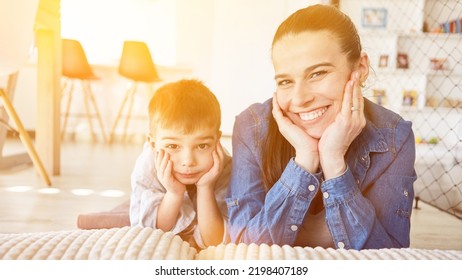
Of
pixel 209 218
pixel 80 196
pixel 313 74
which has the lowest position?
pixel 80 196

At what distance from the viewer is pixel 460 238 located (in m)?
0.85

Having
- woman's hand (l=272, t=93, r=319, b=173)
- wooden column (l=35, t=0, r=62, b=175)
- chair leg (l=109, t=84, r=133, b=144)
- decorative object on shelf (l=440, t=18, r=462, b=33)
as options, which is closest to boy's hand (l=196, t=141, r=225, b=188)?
woman's hand (l=272, t=93, r=319, b=173)

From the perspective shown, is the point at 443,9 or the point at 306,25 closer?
the point at 306,25

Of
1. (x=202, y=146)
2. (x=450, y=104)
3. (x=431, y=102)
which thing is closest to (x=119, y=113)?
(x=202, y=146)

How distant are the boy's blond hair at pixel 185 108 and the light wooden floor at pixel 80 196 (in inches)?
1.9

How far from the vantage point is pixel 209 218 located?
0.61 metres

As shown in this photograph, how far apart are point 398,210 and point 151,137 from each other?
34 cm

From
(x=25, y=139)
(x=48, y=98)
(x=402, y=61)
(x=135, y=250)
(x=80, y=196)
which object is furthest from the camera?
(x=402, y=61)

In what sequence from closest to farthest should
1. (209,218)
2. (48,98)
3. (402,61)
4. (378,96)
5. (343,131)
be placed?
(343,131) → (209,218) → (378,96) → (48,98) → (402,61)

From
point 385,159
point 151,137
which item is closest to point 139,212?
point 151,137

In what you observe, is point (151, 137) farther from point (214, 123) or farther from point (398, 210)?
point (398, 210)

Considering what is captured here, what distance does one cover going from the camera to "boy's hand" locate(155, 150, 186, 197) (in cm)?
58

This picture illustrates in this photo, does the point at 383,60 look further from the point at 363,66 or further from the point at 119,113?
the point at 363,66

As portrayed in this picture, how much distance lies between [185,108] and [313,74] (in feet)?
0.59
